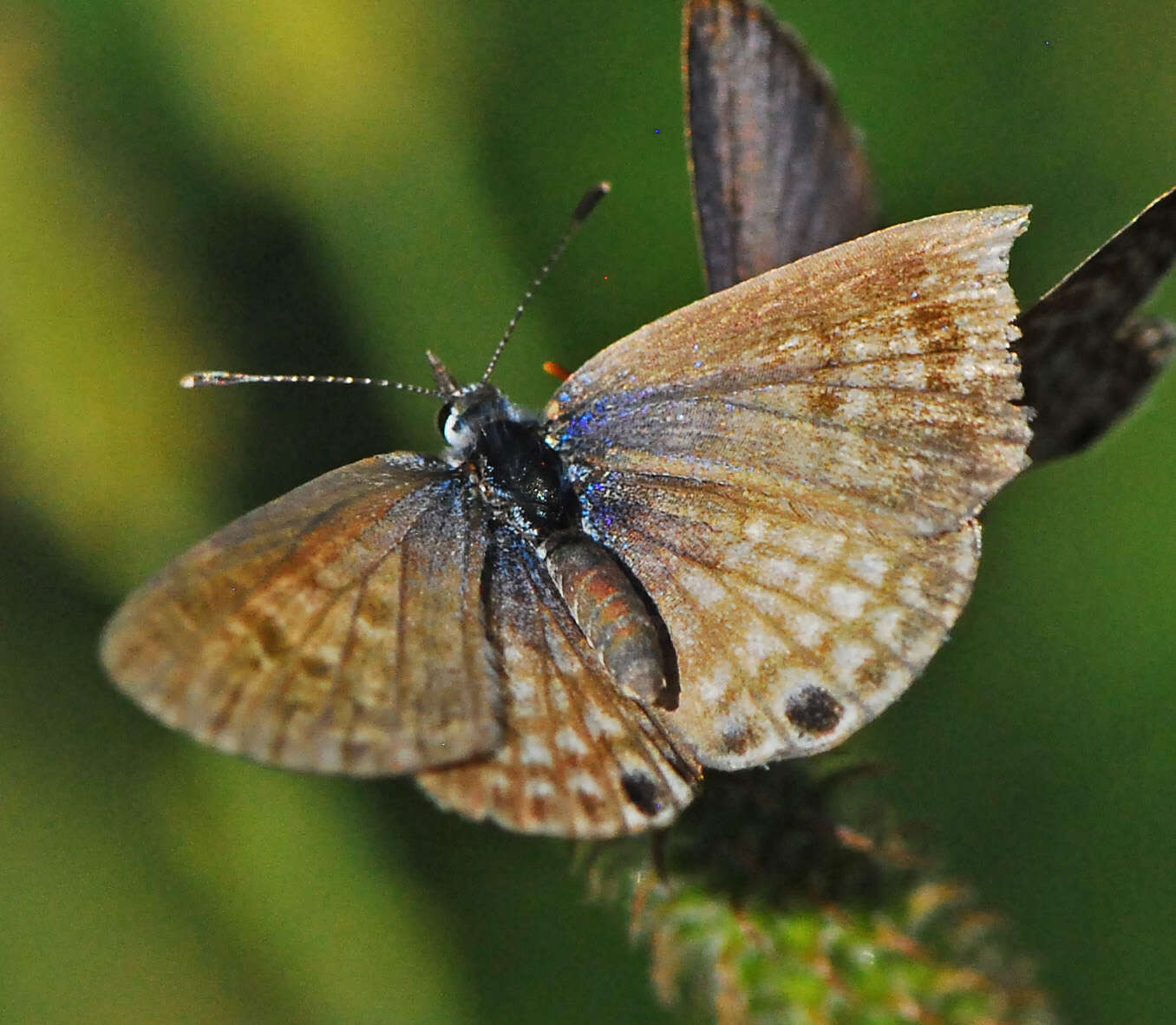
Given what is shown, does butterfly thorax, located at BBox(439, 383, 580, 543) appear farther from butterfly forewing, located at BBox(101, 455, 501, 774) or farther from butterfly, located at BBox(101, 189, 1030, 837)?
butterfly forewing, located at BBox(101, 455, 501, 774)

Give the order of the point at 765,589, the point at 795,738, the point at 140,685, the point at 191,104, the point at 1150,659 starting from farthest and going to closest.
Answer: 1. the point at 191,104
2. the point at 1150,659
3. the point at 765,589
4. the point at 795,738
5. the point at 140,685

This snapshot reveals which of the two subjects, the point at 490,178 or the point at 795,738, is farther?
the point at 490,178

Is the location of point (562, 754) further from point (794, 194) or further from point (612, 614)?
point (794, 194)

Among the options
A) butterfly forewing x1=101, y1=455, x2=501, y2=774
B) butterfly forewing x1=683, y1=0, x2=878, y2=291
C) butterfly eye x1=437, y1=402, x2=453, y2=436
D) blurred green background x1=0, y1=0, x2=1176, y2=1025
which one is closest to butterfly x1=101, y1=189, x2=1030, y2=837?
butterfly forewing x1=101, y1=455, x2=501, y2=774

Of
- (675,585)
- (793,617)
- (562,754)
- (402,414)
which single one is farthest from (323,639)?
(402,414)

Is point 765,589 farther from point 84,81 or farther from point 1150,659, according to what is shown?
point 84,81

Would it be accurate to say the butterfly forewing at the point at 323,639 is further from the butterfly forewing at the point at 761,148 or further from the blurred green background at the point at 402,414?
the blurred green background at the point at 402,414

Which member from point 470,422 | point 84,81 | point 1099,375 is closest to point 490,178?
point 84,81
